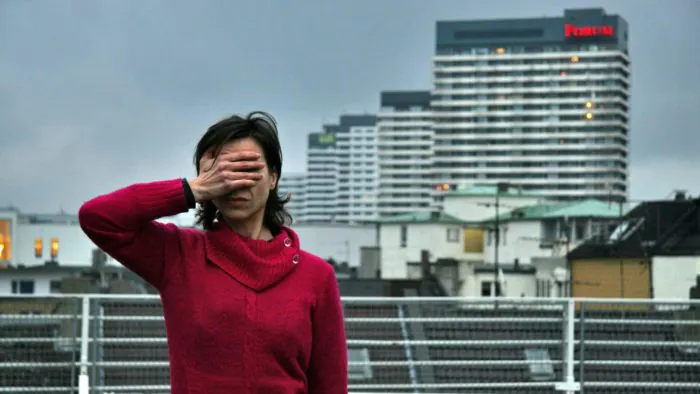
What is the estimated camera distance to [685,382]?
11.3m

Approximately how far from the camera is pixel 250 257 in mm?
3590

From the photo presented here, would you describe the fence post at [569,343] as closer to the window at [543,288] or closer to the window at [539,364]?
the window at [539,364]

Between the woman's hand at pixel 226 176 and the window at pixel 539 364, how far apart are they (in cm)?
777

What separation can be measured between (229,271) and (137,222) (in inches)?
9.7

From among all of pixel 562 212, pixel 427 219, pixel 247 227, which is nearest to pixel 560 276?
pixel 562 212

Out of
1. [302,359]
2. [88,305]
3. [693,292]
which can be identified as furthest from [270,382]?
[693,292]

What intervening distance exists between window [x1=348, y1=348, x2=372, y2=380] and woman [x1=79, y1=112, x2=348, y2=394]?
24.6 ft

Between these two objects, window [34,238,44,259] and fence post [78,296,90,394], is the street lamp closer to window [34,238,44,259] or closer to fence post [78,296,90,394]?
fence post [78,296,90,394]

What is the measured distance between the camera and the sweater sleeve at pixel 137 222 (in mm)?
3506

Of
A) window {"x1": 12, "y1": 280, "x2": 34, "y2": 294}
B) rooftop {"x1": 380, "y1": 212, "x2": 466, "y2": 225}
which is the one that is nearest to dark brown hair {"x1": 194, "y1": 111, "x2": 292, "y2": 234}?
window {"x1": 12, "y1": 280, "x2": 34, "y2": 294}

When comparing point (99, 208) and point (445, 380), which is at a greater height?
point (99, 208)

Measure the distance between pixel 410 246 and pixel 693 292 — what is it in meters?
84.6

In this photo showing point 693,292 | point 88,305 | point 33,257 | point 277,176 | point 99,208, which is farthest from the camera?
point 33,257

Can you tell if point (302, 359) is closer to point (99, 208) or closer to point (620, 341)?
point (99, 208)
